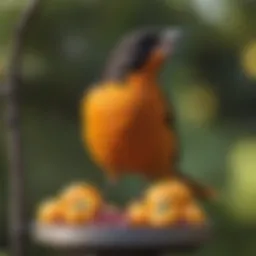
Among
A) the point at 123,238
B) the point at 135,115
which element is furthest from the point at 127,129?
the point at 123,238

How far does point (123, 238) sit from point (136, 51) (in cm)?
20

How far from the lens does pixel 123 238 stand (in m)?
0.75

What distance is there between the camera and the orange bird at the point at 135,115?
841mm

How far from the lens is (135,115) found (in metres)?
0.84

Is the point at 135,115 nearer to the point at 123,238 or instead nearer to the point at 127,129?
the point at 127,129

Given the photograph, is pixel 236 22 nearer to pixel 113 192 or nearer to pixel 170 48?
pixel 113 192

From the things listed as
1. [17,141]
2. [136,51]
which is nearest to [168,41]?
[136,51]

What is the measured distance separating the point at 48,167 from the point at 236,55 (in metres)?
0.38

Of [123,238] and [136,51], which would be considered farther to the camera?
[136,51]

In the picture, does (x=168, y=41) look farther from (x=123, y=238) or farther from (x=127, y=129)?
(x=123, y=238)

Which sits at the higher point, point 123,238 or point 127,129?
point 127,129

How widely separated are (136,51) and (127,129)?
3.0 inches

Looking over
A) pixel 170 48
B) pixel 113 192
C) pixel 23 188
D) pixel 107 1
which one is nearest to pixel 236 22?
pixel 107 1

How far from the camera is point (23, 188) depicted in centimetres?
82
